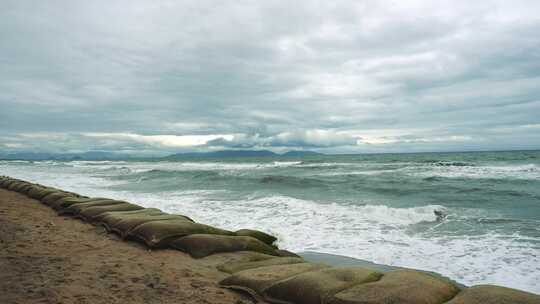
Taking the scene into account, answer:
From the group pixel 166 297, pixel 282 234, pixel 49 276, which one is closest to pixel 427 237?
pixel 282 234

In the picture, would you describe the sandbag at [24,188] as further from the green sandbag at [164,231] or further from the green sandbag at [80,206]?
the green sandbag at [164,231]

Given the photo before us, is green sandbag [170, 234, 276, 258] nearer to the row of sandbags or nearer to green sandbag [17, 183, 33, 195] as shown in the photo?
the row of sandbags

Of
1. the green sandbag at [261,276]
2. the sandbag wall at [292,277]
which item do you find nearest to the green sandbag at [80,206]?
the sandbag wall at [292,277]

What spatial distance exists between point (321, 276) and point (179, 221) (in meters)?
3.72

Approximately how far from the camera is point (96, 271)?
509 centimetres

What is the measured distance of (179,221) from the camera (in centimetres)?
716

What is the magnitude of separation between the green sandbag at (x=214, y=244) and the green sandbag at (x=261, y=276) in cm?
142

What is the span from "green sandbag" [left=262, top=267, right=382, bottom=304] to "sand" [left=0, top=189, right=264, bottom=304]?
40cm

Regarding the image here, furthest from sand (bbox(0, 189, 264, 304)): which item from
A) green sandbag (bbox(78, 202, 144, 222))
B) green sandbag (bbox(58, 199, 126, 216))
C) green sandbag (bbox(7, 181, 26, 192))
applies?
green sandbag (bbox(7, 181, 26, 192))

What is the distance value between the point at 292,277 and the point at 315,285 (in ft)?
1.23

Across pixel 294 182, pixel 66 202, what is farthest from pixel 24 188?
pixel 294 182

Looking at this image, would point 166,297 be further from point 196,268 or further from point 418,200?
point 418,200

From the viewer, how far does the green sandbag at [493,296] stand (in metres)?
3.41

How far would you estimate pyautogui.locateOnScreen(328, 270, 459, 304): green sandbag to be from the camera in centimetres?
369
